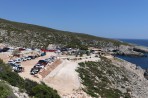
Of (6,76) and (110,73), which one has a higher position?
(6,76)

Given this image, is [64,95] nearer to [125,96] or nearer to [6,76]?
[6,76]

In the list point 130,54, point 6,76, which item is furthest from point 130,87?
point 130,54

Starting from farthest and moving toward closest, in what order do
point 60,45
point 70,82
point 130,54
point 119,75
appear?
point 130,54, point 60,45, point 119,75, point 70,82

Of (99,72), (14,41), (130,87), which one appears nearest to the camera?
(130,87)

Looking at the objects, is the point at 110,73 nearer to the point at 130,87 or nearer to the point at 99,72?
the point at 99,72

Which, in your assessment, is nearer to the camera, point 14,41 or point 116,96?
point 116,96

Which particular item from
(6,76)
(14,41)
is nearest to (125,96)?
(6,76)
